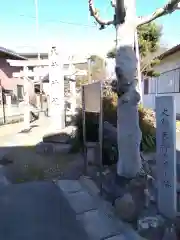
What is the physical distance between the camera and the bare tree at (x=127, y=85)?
4.66m

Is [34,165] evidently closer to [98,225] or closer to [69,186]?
[69,186]

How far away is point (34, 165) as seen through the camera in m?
7.26

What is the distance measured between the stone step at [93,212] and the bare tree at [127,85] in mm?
666

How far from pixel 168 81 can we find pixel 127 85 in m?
14.8

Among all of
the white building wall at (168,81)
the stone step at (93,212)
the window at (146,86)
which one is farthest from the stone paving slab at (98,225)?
the window at (146,86)

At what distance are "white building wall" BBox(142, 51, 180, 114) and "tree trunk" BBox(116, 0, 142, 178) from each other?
37.4 feet

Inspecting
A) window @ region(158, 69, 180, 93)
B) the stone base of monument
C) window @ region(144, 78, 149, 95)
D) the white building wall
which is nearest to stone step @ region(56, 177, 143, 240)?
the stone base of monument

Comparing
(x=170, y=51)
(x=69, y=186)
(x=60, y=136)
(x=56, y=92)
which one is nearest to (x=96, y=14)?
(x=69, y=186)

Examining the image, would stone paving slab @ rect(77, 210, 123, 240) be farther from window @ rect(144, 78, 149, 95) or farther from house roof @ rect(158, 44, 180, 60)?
window @ rect(144, 78, 149, 95)

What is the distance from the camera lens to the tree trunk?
466 cm

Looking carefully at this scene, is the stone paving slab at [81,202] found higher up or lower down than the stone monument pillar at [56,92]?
lower down

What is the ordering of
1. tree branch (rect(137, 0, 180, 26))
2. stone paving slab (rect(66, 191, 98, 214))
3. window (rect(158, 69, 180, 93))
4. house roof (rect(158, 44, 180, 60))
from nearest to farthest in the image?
tree branch (rect(137, 0, 180, 26)), stone paving slab (rect(66, 191, 98, 214)), house roof (rect(158, 44, 180, 60)), window (rect(158, 69, 180, 93))

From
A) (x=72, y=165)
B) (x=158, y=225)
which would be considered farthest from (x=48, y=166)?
(x=158, y=225)

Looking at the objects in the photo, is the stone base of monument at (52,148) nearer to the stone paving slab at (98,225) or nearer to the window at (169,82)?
the stone paving slab at (98,225)
